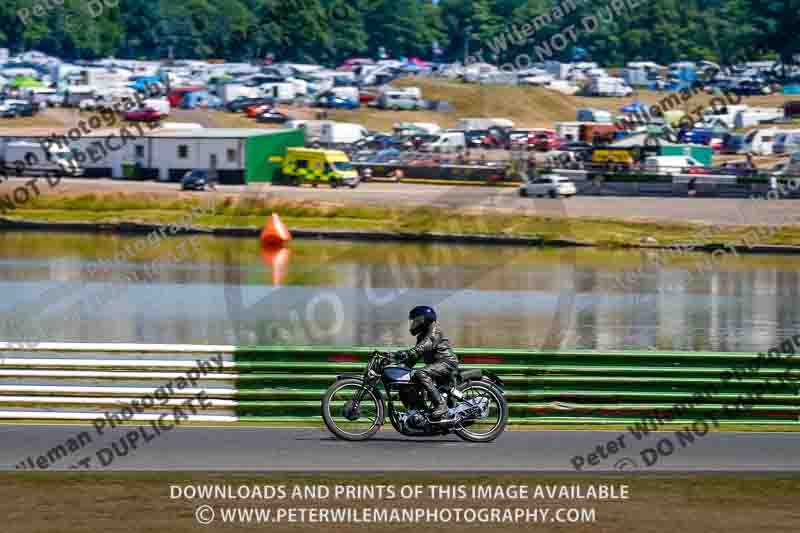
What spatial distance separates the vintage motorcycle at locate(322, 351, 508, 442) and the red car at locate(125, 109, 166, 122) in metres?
61.1

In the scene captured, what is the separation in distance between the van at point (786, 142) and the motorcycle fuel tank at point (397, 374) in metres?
57.7

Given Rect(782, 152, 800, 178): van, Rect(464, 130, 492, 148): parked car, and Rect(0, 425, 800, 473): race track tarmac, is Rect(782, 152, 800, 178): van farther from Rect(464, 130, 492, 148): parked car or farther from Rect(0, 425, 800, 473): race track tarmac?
Rect(0, 425, 800, 473): race track tarmac

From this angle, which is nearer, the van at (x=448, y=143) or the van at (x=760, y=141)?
the van at (x=448, y=143)

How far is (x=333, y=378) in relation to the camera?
47.1 feet

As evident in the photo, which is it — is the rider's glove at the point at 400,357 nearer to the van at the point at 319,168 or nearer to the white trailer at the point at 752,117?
the van at the point at 319,168

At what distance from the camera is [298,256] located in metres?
43.3

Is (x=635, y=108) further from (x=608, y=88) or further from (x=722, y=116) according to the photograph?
(x=608, y=88)

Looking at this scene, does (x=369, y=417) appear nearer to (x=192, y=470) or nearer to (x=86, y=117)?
(x=192, y=470)

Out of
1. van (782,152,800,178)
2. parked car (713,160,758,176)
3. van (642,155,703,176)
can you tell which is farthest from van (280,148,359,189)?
van (782,152,800,178)

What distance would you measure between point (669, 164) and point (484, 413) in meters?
50.1

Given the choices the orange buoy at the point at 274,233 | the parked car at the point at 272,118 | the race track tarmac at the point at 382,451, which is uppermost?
the parked car at the point at 272,118

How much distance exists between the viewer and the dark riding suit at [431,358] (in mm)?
12977

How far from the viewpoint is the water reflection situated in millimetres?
26656

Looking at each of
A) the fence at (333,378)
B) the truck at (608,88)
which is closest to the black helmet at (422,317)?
the fence at (333,378)
